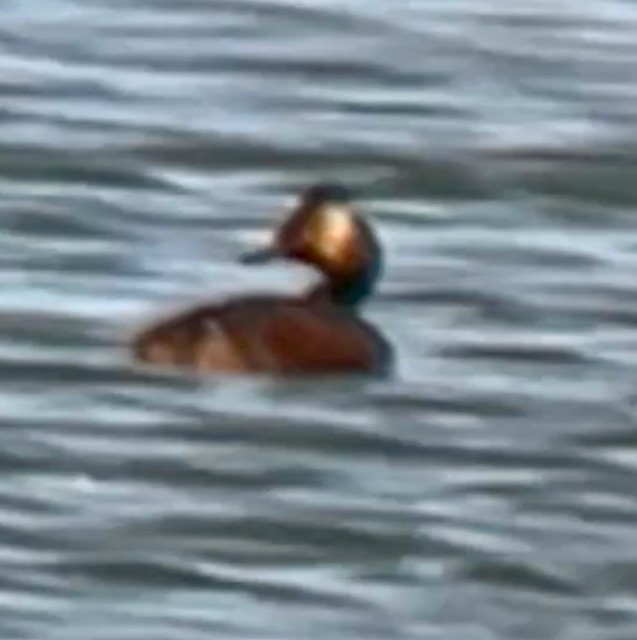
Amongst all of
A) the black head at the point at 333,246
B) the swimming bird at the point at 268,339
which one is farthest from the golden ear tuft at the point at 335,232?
the swimming bird at the point at 268,339

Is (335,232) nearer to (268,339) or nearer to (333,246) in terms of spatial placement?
(333,246)

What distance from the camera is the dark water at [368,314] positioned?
11648 millimetres

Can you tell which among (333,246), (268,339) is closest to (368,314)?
(333,246)

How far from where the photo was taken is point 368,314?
14.4 metres

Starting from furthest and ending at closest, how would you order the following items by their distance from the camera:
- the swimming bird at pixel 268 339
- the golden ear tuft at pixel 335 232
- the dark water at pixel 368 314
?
the golden ear tuft at pixel 335 232 → the swimming bird at pixel 268 339 → the dark water at pixel 368 314

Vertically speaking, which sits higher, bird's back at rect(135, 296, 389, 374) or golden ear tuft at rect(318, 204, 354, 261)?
golden ear tuft at rect(318, 204, 354, 261)

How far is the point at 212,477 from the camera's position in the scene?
12.7 metres

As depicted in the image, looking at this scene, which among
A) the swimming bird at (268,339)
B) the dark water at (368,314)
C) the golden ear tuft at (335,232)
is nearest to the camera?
the dark water at (368,314)

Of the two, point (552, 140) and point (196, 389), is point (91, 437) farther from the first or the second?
point (552, 140)

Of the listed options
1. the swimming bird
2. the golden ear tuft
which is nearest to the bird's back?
the swimming bird

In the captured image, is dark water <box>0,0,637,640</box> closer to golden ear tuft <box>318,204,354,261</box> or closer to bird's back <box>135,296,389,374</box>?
bird's back <box>135,296,389,374</box>

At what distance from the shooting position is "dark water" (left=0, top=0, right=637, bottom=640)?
1165 cm

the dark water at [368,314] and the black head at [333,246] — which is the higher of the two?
the black head at [333,246]

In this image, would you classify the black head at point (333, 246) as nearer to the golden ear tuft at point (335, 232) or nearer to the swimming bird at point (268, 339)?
the golden ear tuft at point (335, 232)
